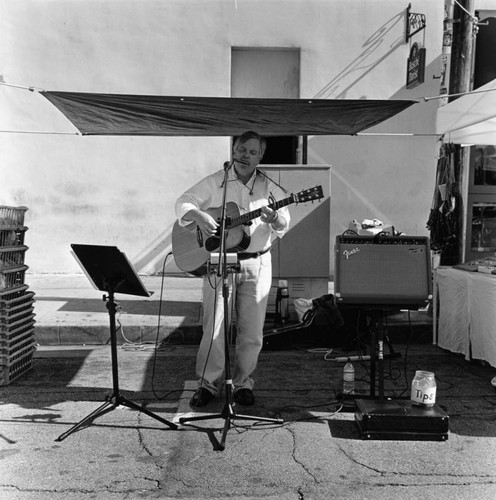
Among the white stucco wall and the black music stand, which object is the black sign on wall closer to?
the white stucco wall

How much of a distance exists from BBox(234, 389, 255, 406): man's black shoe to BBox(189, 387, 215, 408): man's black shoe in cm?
20

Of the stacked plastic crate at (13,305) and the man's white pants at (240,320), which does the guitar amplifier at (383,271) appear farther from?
the stacked plastic crate at (13,305)

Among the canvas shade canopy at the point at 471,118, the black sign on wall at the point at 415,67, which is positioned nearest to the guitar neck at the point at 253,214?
the canvas shade canopy at the point at 471,118

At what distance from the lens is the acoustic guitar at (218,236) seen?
4.32 m

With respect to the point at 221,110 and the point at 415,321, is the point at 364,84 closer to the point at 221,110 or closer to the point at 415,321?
the point at 415,321

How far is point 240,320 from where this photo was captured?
462 centimetres

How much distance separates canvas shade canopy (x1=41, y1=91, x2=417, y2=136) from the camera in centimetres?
461

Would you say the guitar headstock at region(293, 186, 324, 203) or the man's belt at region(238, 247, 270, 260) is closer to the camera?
the guitar headstock at region(293, 186, 324, 203)

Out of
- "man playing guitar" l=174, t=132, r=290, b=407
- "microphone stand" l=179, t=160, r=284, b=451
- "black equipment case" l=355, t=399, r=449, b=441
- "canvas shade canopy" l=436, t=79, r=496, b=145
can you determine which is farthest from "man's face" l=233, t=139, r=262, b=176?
"canvas shade canopy" l=436, t=79, r=496, b=145

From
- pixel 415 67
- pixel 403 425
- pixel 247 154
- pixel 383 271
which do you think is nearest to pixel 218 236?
pixel 247 154

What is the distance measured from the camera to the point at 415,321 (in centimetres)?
696

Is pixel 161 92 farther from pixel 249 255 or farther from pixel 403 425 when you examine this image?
pixel 403 425

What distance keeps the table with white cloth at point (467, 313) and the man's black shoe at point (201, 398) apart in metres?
2.55

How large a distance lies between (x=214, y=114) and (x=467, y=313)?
121 inches
